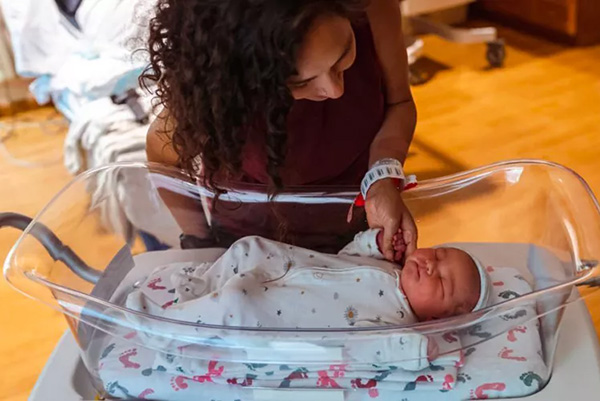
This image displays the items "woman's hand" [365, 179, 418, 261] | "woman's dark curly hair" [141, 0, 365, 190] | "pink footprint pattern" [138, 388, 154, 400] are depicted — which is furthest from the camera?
"woman's hand" [365, 179, 418, 261]

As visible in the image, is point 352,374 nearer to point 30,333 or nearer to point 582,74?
point 30,333

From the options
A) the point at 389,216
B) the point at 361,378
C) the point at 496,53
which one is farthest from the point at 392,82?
the point at 496,53

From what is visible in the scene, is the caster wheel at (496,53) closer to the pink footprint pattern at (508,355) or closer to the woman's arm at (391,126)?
the woman's arm at (391,126)

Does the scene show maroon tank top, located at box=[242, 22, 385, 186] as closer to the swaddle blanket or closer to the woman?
the woman

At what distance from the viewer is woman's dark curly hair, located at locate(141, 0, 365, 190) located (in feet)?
2.19

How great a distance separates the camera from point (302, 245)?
100 centimetres

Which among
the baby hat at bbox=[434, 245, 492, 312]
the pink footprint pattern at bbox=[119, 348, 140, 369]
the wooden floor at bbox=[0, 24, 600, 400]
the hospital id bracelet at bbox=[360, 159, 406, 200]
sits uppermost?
the hospital id bracelet at bbox=[360, 159, 406, 200]

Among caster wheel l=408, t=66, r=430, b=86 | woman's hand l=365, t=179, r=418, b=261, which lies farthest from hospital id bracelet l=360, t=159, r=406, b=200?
caster wheel l=408, t=66, r=430, b=86

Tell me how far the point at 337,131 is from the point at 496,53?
1.74 meters

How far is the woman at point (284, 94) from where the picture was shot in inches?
26.9

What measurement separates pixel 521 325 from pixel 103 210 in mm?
609

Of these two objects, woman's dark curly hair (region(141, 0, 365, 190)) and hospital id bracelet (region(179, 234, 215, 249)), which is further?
hospital id bracelet (region(179, 234, 215, 249))

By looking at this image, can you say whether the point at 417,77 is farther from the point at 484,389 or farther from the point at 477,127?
the point at 484,389

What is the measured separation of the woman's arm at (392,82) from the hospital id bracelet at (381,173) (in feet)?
0.12
